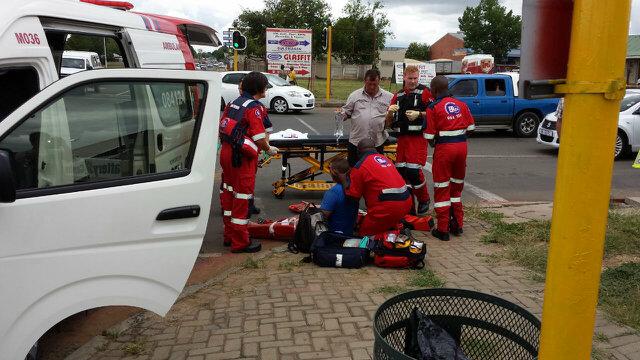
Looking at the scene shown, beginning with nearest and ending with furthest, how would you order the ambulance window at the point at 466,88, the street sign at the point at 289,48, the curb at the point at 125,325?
1. the curb at the point at 125,325
2. the ambulance window at the point at 466,88
3. the street sign at the point at 289,48

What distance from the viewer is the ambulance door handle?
288cm

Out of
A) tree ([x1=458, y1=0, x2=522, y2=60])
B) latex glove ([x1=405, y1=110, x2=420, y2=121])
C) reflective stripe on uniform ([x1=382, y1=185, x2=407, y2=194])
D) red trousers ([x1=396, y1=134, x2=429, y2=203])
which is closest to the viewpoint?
reflective stripe on uniform ([x1=382, y1=185, x2=407, y2=194])

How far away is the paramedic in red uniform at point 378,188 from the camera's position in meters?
5.04

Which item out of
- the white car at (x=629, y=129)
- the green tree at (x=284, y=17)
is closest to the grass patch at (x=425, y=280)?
the white car at (x=629, y=129)

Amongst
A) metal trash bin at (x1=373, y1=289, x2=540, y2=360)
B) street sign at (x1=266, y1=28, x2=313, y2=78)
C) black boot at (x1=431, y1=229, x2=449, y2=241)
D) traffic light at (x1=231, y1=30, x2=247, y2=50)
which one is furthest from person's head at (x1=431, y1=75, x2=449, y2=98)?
street sign at (x1=266, y1=28, x2=313, y2=78)

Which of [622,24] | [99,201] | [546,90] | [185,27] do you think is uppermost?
[185,27]

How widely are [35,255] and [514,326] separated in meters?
2.18

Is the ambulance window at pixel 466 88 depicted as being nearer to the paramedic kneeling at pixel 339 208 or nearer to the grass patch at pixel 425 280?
the paramedic kneeling at pixel 339 208

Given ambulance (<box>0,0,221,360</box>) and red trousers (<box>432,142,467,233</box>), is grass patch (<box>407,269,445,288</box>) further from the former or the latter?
ambulance (<box>0,0,221,360</box>)

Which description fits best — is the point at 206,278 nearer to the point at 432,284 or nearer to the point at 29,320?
the point at 432,284

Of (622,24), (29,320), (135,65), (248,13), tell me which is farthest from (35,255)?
(248,13)

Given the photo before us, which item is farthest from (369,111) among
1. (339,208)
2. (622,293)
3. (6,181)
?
(6,181)

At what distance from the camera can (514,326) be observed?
95.6 inches

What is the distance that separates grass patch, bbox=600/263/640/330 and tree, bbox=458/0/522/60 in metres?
71.6
